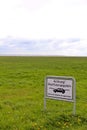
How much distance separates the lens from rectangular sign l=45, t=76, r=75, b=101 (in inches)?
392

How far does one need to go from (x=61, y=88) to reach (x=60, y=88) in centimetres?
5

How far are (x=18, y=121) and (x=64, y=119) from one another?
5.05 ft

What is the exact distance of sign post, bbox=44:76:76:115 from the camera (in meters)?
9.92

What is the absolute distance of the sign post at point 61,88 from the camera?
9.92 m

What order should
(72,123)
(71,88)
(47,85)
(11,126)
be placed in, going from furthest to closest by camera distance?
1. (47,85)
2. (71,88)
3. (72,123)
4. (11,126)

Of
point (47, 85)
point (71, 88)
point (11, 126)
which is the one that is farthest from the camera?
point (47, 85)

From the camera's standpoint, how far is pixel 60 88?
33.6ft

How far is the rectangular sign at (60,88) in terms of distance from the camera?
9.95 m

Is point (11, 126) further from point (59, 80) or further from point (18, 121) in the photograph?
point (59, 80)

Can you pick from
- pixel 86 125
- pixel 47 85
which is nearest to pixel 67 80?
pixel 47 85

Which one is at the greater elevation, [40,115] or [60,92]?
[60,92]

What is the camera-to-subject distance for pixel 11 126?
8.62 m

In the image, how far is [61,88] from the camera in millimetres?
10203

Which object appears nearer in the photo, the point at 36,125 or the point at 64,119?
the point at 36,125
